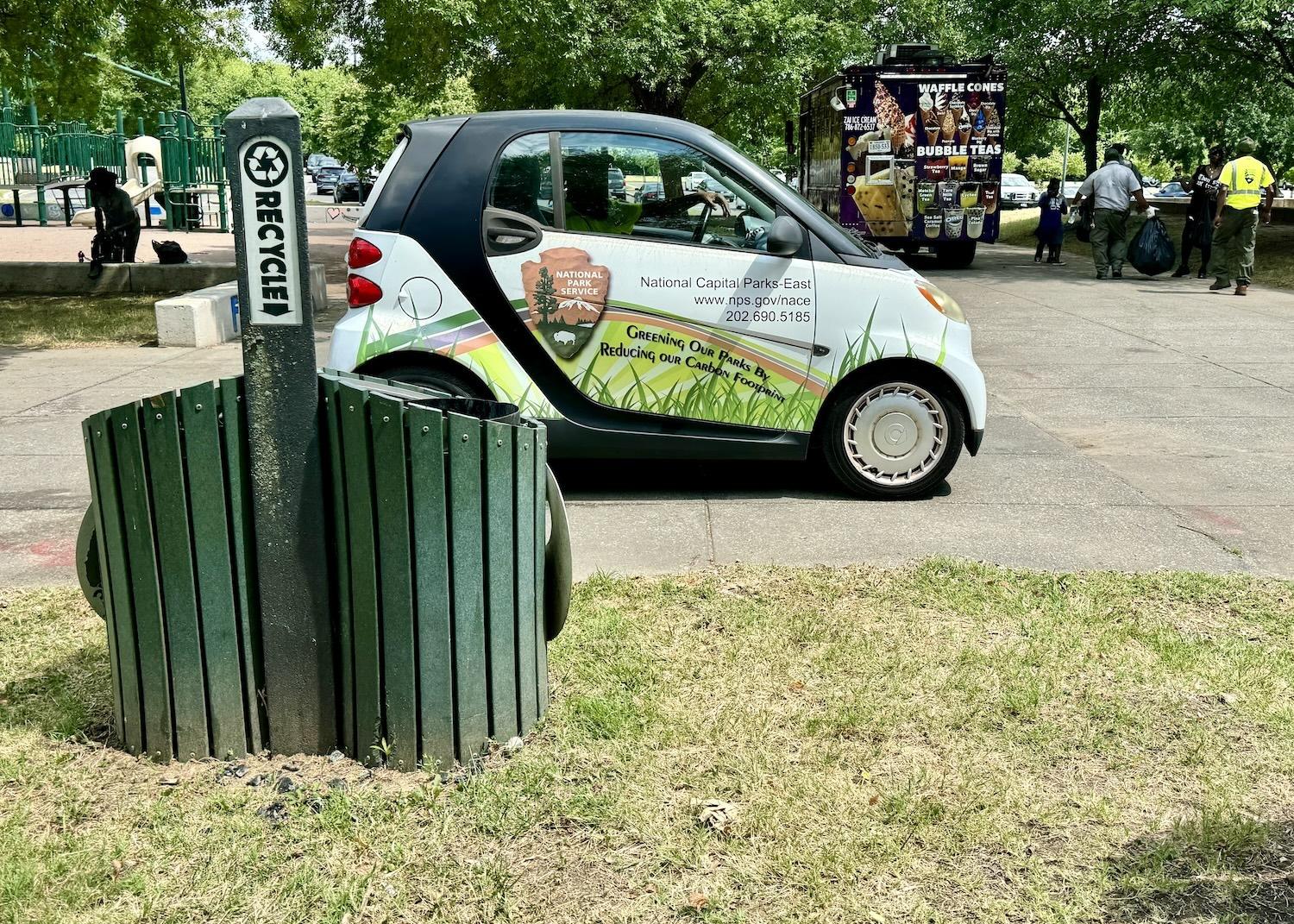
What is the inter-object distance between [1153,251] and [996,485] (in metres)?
13.8

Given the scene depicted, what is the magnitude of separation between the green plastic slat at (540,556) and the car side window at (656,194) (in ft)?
8.71

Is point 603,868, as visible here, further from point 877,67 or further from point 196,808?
point 877,67

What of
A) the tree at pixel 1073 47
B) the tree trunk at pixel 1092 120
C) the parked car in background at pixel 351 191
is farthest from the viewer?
the tree trunk at pixel 1092 120

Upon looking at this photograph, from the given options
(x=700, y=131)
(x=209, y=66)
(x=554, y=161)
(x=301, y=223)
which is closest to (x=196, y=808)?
(x=301, y=223)

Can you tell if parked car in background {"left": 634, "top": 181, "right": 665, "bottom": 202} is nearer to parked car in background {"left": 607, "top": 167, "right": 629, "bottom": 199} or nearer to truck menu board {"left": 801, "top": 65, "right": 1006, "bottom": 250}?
parked car in background {"left": 607, "top": 167, "right": 629, "bottom": 199}

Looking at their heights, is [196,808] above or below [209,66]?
below

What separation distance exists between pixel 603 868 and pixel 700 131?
4003mm

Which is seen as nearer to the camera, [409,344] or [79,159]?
[409,344]

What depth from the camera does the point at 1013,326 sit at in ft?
43.9

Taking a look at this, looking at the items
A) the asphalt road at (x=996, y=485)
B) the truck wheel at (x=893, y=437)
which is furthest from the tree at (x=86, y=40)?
the truck wheel at (x=893, y=437)

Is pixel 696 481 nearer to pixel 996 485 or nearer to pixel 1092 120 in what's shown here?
pixel 996 485

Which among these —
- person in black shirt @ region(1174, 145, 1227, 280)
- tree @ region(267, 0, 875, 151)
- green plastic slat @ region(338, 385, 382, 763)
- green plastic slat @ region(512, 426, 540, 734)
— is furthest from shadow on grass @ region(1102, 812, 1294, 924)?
person in black shirt @ region(1174, 145, 1227, 280)

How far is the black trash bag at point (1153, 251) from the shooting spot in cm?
1891

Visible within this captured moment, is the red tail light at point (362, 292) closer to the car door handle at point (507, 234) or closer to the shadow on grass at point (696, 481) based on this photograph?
the car door handle at point (507, 234)
